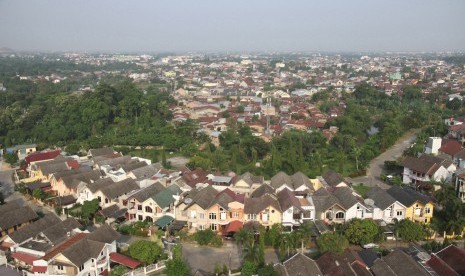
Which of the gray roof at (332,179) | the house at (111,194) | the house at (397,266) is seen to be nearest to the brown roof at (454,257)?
the house at (397,266)

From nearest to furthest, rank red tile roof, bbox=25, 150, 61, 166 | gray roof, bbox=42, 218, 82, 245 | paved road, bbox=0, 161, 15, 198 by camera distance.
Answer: gray roof, bbox=42, 218, 82, 245 → paved road, bbox=0, 161, 15, 198 → red tile roof, bbox=25, 150, 61, 166

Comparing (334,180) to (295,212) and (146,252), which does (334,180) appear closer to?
(295,212)

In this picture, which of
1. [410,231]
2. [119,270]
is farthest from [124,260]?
[410,231]

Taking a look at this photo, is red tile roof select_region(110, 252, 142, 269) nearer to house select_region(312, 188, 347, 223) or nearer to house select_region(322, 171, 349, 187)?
house select_region(312, 188, 347, 223)

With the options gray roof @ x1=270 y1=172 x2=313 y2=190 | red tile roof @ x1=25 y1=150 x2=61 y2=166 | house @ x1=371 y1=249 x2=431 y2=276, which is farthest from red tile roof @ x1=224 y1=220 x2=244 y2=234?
red tile roof @ x1=25 y1=150 x2=61 y2=166

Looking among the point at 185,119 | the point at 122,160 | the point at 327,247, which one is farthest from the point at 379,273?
the point at 185,119

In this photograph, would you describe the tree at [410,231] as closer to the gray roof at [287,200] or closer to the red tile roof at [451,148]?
the gray roof at [287,200]
